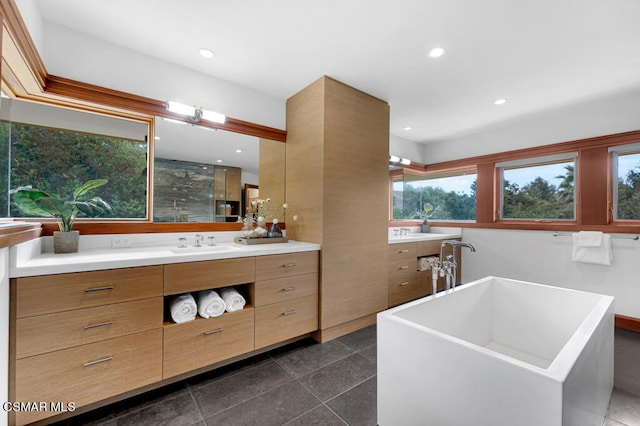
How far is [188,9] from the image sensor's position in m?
1.72

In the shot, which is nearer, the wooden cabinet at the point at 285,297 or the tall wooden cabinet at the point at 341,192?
the wooden cabinet at the point at 285,297

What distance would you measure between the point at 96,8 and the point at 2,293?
1.76m

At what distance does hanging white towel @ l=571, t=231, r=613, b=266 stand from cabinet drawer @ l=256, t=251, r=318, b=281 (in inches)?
120

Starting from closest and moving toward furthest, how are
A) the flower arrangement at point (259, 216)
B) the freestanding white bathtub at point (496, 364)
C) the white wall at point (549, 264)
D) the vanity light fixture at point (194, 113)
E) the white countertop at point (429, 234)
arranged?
the freestanding white bathtub at point (496, 364), the vanity light fixture at point (194, 113), the flower arrangement at point (259, 216), the white wall at point (549, 264), the white countertop at point (429, 234)

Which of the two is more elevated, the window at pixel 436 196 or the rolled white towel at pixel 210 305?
the window at pixel 436 196

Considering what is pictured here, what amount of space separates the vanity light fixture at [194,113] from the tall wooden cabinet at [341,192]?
2.50 ft

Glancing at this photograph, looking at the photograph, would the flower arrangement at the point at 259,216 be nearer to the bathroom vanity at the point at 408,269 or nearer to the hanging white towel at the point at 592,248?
the bathroom vanity at the point at 408,269

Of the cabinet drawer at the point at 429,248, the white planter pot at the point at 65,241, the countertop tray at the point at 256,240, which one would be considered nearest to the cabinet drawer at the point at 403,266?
the cabinet drawer at the point at 429,248

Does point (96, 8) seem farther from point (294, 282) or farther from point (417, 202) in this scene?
point (417, 202)

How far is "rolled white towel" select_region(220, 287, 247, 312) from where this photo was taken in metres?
1.97

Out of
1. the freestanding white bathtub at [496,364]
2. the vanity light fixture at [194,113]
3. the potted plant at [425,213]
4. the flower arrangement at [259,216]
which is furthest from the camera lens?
the potted plant at [425,213]

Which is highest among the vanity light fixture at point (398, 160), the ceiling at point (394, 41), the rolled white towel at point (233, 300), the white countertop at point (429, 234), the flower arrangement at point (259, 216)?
the ceiling at point (394, 41)

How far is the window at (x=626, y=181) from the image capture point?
2822 mm

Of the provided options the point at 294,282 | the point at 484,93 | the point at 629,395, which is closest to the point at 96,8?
the point at 294,282
